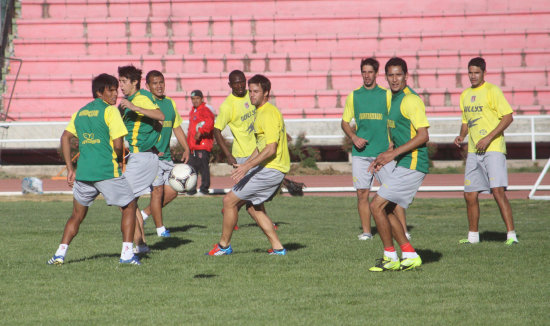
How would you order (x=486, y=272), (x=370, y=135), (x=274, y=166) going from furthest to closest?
(x=370, y=135), (x=274, y=166), (x=486, y=272)

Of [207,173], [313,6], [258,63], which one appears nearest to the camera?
[207,173]

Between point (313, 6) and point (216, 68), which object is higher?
point (313, 6)

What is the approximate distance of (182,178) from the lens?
1079 centimetres

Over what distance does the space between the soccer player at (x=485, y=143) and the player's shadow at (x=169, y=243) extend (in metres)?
3.60

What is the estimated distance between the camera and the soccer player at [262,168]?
866 cm

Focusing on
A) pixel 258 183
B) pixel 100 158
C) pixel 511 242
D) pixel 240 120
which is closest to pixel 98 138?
pixel 100 158

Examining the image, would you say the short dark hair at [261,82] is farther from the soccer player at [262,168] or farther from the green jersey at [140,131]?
the green jersey at [140,131]

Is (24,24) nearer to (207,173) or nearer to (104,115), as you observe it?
(207,173)

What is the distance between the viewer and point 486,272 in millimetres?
8055

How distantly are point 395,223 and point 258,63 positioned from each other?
1781 cm

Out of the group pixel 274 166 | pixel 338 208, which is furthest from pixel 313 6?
pixel 274 166

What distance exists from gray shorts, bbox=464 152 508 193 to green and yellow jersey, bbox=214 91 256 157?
10.0 feet

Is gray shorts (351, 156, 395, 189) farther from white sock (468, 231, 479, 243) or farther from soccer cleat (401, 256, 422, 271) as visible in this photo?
soccer cleat (401, 256, 422, 271)

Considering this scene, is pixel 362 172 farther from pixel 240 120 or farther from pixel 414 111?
pixel 414 111
